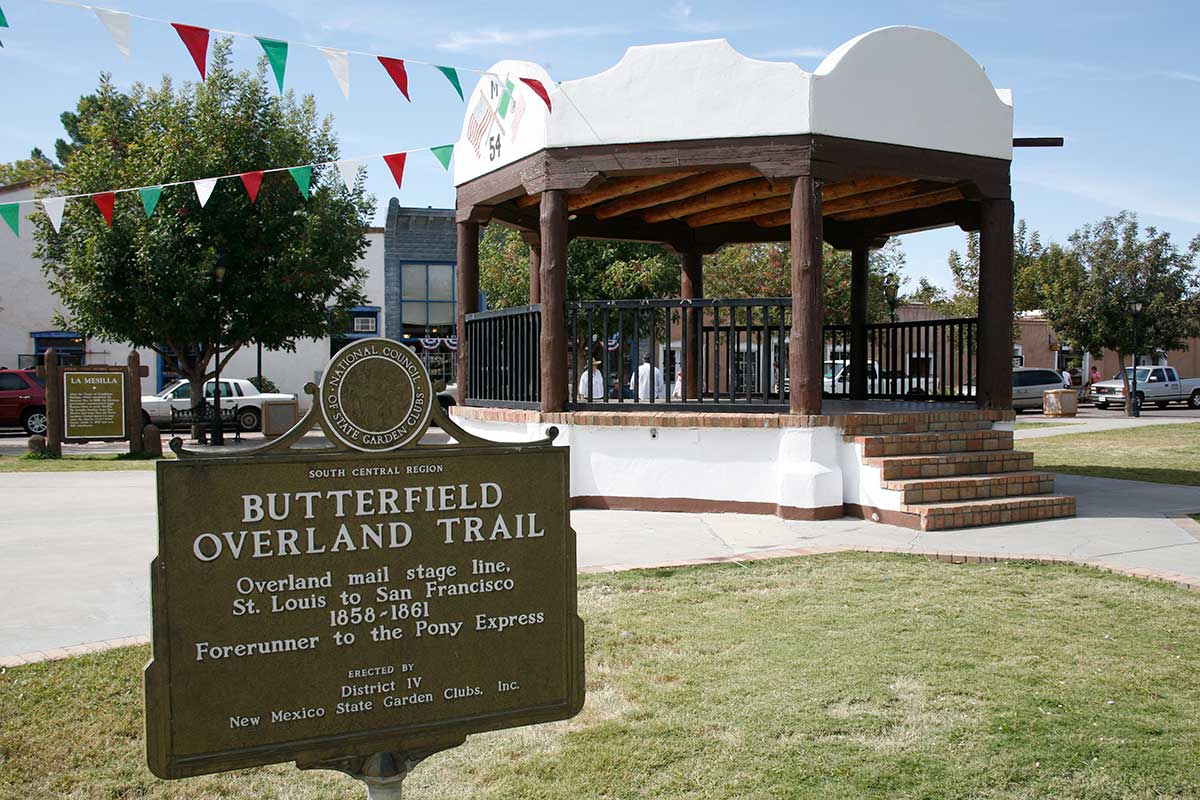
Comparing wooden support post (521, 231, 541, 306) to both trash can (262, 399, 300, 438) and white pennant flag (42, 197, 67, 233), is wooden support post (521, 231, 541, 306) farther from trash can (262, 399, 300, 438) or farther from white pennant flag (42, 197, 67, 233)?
trash can (262, 399, 300, 438)

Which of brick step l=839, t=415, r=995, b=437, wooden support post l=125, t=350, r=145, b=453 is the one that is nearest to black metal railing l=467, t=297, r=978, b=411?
brick step l=839, t=415, r=995, b=437

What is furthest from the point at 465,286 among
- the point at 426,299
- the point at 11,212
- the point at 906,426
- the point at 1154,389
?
the point at 1154,389

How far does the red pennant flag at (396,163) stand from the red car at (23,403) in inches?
677

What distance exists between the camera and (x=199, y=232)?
1869 centimetres

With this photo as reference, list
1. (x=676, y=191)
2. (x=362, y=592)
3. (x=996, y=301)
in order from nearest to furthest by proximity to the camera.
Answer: (x=362, y=592), (x=996, y=301), (x=676, y=191)

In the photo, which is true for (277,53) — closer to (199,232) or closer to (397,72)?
(397,72)

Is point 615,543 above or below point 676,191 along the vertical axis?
below

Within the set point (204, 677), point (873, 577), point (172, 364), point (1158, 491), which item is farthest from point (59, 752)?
point (172, 364)

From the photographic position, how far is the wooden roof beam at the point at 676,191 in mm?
10672

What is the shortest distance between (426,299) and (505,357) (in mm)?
25626

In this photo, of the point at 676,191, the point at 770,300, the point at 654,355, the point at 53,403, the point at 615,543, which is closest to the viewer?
the point at 615,543

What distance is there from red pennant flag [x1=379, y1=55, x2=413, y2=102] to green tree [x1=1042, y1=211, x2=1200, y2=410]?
2954cm

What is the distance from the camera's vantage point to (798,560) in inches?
285

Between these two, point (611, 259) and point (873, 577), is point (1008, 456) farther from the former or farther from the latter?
point (611, 259)
